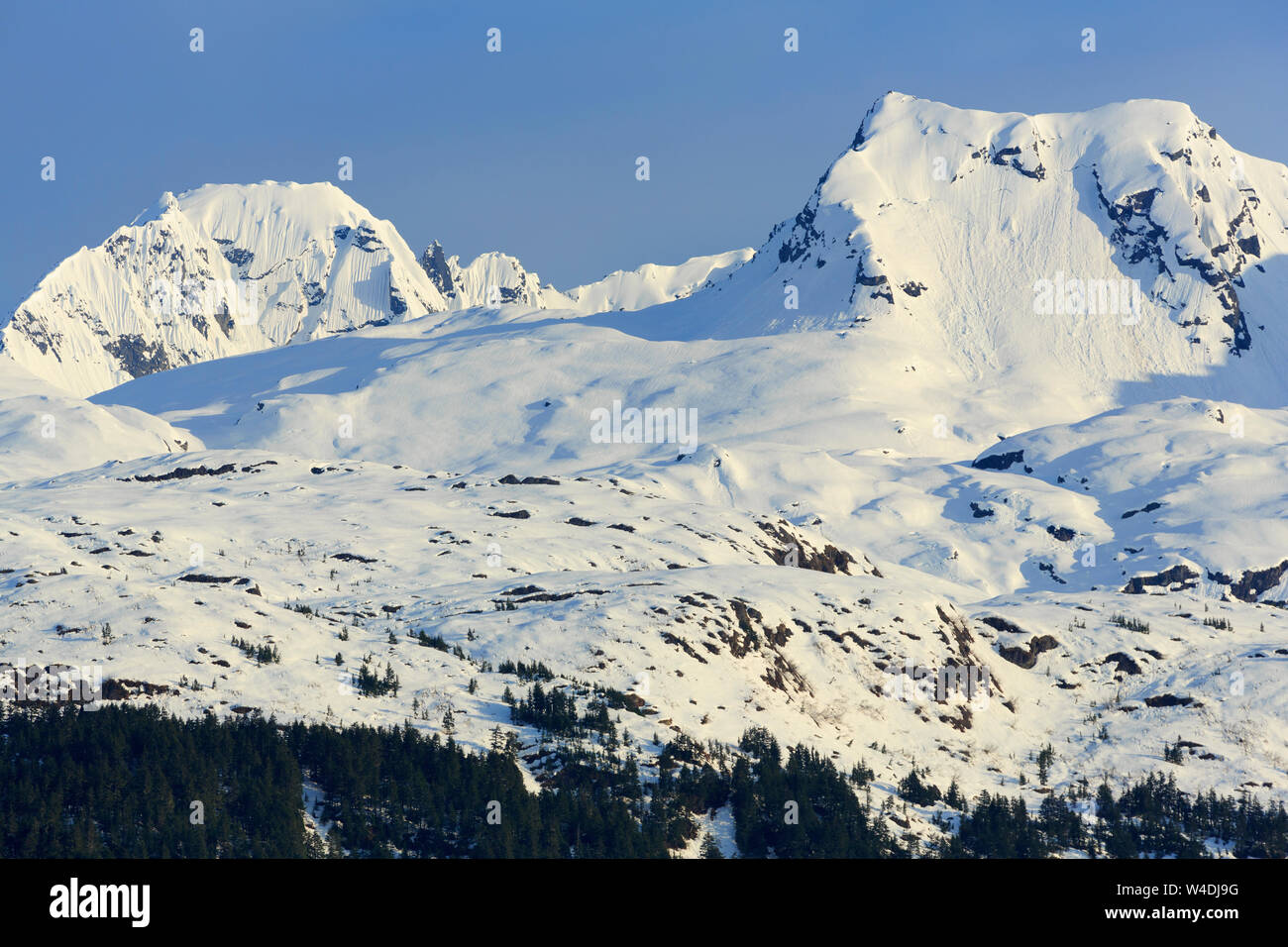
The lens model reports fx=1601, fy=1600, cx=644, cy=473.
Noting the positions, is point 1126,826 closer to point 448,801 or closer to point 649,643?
point 649,643

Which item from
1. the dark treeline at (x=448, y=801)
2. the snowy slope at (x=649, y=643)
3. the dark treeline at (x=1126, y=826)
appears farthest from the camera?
the snowy slope at (x=649, y=643)

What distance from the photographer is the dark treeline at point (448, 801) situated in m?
88.5

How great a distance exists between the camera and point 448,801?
95750 mm

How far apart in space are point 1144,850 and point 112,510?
13085cm

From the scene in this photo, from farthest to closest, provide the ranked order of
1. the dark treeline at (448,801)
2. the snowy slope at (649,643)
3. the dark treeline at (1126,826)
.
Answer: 1. the snowy slope at (649,643)
2. the dark treeline at (1126,826)
3. the dark treeline at (448,801)

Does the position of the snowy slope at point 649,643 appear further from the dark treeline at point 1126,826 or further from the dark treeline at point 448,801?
the dark treeline at point 1126,826

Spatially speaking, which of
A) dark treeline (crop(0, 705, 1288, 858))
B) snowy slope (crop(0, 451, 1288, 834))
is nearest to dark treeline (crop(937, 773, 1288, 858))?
dark treeline (crop(0, 705, 1288, 858))

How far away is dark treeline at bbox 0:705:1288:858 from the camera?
88.5m

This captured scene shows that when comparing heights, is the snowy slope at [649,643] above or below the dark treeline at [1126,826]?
above

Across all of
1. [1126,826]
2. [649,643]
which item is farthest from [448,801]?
[1126,826]

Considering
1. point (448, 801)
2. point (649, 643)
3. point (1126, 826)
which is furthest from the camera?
point (649, 643)

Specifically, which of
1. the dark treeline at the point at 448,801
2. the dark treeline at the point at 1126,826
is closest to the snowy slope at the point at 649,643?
the dark treeline at the point at 448,801

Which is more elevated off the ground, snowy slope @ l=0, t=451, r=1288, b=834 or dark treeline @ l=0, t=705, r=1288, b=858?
snowy slope @ l=0, t=451, r=1288, b=834

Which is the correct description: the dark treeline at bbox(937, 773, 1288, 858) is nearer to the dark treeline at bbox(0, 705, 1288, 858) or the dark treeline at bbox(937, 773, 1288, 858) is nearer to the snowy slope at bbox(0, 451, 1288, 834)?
the dark treeline at bbox(0, 705, 1288, 858)
